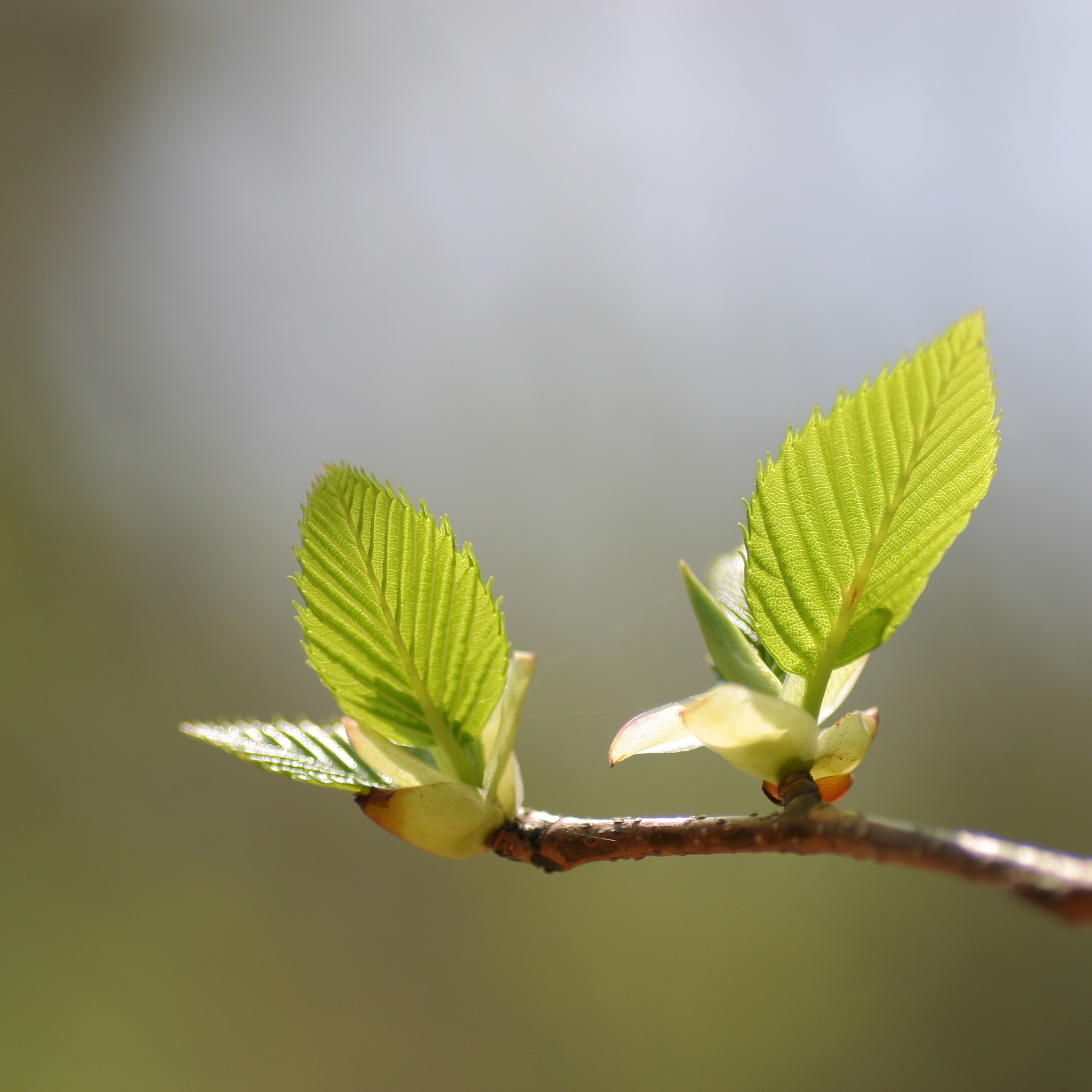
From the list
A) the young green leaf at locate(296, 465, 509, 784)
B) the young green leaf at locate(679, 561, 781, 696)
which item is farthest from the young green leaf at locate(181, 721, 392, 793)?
the young green leaf at locate(679, 561, 781, 696)

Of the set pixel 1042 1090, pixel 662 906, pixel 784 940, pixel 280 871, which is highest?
pixel 280 871

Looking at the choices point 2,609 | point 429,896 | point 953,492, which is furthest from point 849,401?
point 2,609

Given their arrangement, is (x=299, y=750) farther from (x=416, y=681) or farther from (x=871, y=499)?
(x=871, y=499)

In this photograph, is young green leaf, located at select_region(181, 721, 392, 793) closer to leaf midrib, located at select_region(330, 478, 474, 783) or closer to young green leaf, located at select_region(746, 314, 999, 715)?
leaf midrib, located at select_region(330, 478, 474, 783)

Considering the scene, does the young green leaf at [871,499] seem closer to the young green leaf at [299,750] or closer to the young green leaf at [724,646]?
the young green leaf at [724,646]

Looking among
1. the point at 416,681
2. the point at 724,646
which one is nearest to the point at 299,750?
the point at 416,681

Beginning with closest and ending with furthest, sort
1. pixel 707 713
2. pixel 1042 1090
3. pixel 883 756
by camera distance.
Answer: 1. pixel 707 713
2. pixel 1042 1090
3. pixel 883 756

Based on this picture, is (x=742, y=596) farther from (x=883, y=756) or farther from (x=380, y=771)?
(x=883, y=756)

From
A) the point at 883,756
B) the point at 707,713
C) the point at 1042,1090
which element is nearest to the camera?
the point at 707,713
